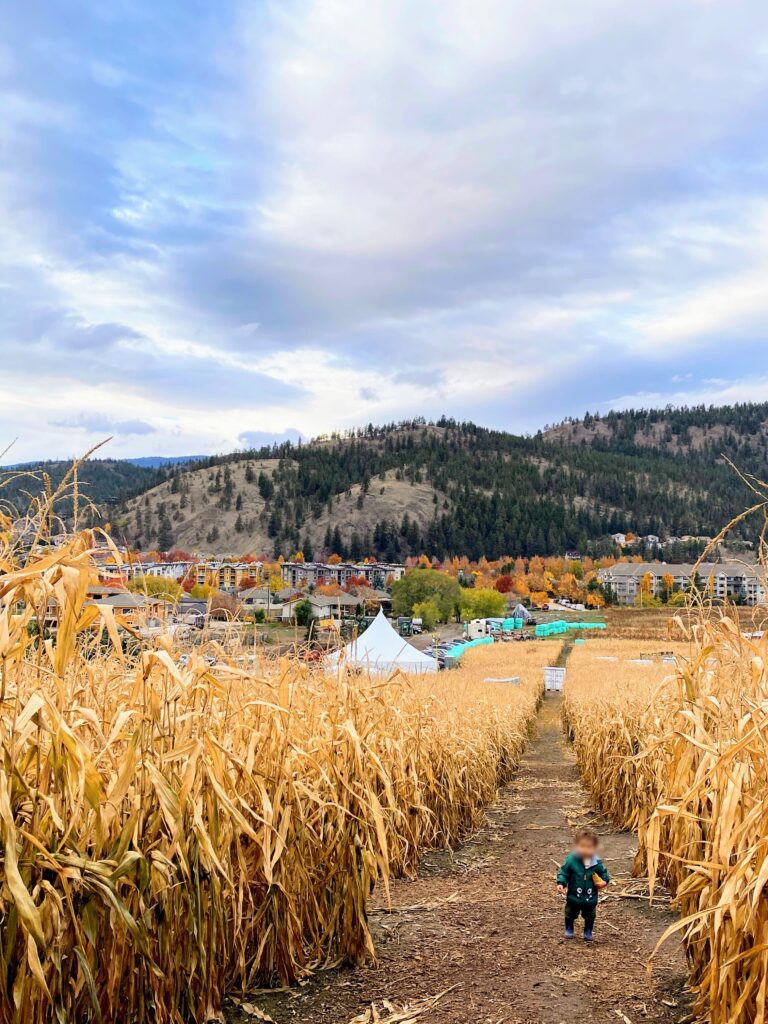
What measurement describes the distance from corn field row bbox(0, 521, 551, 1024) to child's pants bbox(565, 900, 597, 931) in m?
1.41

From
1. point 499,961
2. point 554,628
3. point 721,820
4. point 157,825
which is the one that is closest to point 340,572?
point 554,628

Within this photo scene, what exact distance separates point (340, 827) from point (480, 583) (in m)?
114

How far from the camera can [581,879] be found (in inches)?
194

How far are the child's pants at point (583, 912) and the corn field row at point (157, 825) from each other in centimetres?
141

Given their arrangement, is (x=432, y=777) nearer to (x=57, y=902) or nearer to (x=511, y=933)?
(x=511, y=933)

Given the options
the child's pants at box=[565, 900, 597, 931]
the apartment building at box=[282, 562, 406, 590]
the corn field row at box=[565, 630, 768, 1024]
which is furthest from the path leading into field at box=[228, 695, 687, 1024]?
the apartment building at box=[282, 562, 406, 590]

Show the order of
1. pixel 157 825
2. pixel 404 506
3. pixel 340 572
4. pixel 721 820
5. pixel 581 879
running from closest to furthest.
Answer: pixel 721 820 → pixel 157 825 → pixel 581 879 → pixel 340 572 → pixel 404 506

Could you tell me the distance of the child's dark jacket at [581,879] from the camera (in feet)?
16.1

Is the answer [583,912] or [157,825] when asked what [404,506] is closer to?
[583,912]

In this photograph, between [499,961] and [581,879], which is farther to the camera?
[581,879]

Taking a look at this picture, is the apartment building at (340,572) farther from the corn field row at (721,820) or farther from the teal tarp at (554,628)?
the corn field row at (721,820)

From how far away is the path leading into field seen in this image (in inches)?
152

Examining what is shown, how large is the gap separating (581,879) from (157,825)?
3.00m

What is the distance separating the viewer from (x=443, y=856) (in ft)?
24.6
